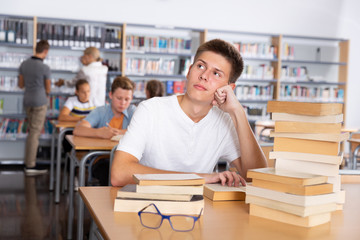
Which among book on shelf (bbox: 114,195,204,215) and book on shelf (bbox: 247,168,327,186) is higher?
book on shelf (bbox: 247,168,327,186)

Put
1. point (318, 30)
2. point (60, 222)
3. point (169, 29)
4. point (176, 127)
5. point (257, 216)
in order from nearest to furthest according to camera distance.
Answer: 1. point (257, 216)
2. point (176, 127)
3. point (60, 222)
4. point (169, 29)
5. point (318, 30)

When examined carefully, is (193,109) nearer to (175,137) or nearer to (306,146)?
(175,137)

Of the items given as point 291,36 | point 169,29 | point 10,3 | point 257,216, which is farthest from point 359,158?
point 10,3

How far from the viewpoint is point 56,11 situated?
6.61 m

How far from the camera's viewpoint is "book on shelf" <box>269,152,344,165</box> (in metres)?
1.31

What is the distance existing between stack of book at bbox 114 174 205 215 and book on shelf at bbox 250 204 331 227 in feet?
0.56

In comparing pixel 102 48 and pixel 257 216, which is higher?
pixel 102 48

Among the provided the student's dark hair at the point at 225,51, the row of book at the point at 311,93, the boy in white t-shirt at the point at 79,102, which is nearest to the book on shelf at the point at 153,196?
the student's dark hair at the point at 225,51

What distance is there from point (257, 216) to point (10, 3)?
19.6ft

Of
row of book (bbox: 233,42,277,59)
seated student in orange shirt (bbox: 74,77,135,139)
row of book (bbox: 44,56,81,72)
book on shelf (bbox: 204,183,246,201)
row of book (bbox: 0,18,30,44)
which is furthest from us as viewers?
row of book (bbox: 233,42,277,59)

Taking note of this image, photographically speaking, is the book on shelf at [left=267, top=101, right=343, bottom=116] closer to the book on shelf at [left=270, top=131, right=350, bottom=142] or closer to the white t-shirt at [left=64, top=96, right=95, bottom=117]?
the book on shelf at [left=270, top=131, right=350, bottom=142]

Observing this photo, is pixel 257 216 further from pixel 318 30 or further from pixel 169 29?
pixel 318 30

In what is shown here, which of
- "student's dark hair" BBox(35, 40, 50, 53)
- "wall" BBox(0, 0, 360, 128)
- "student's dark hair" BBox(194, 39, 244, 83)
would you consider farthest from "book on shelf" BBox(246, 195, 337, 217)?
"wall" BBox(0, 0, 360, 128)

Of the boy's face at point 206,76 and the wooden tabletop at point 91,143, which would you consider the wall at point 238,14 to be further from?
the boy's face at point 206,76
